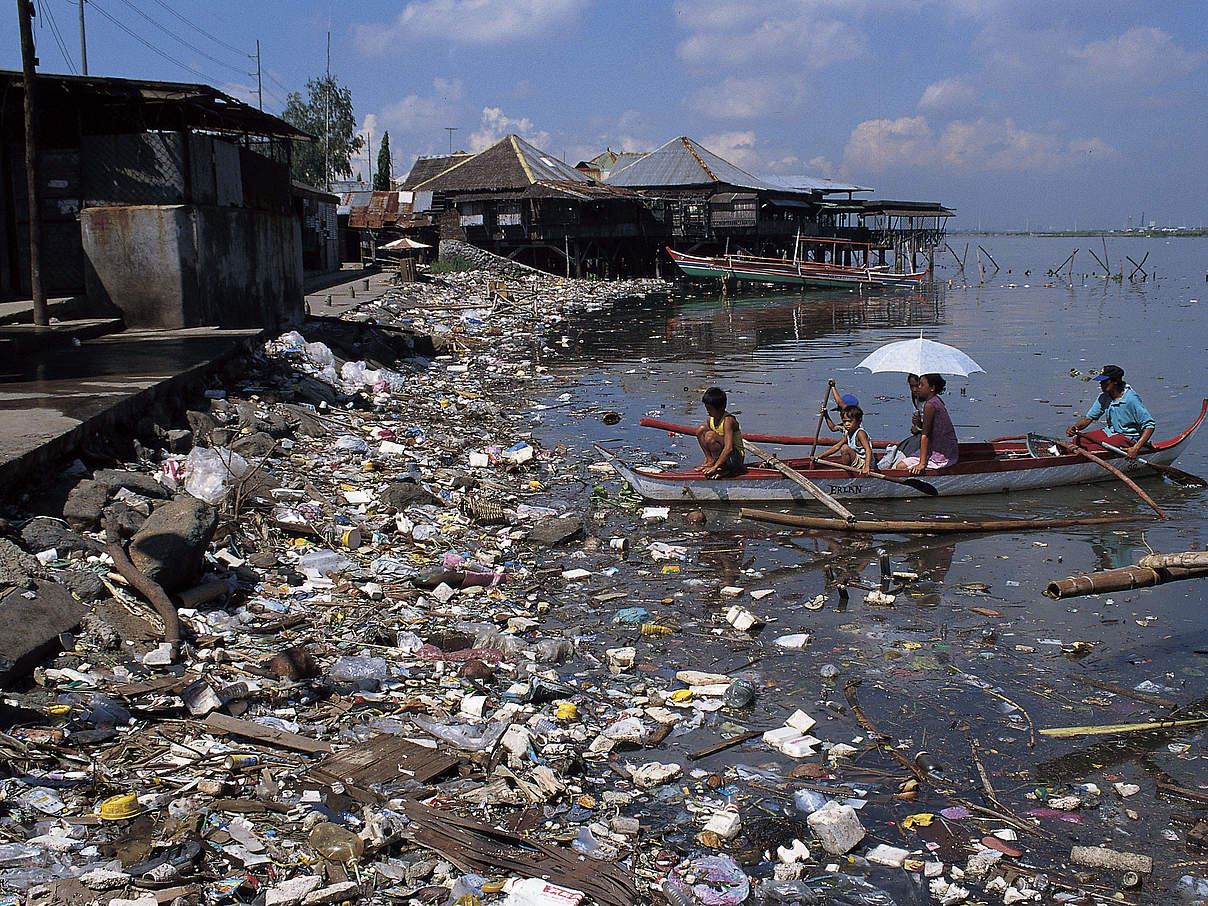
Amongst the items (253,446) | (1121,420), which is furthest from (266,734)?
(1121,420)

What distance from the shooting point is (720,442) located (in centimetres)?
888

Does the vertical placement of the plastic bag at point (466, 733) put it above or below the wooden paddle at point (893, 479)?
below

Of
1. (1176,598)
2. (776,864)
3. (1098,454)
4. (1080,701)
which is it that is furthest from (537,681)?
(1098,454)

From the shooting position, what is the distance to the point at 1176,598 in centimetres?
684

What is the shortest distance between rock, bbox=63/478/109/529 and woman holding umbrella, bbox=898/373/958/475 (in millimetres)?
6838

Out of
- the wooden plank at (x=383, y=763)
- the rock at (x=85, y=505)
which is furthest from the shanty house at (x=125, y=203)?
the wooden plank at (x=383, y=763)

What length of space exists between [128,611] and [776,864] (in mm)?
3450

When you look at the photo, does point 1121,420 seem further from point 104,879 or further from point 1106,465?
point 104,879

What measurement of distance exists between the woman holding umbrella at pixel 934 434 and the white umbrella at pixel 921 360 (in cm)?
13

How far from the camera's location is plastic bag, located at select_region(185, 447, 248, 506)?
23.1 ft

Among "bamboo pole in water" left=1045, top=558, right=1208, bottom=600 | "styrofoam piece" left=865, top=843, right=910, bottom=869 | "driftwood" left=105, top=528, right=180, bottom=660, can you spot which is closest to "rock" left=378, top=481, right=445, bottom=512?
"driftwood" left=105, top=528, right=180, bottom=660

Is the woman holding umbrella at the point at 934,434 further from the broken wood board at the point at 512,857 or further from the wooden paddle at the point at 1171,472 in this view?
the broken wood board at the point at 512,857

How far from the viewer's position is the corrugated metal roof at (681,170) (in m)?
43.4

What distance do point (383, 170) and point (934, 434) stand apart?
47073 mm
